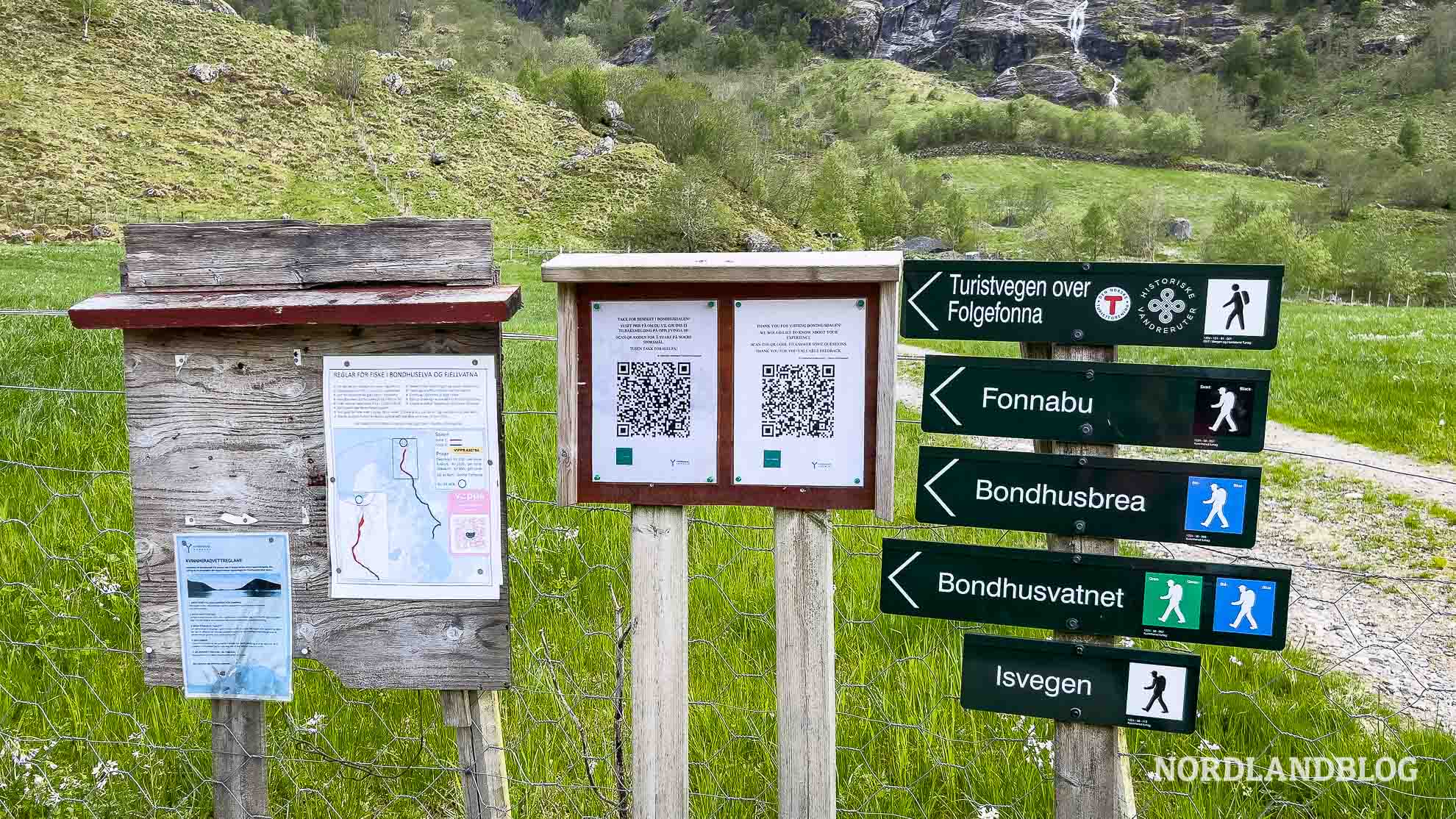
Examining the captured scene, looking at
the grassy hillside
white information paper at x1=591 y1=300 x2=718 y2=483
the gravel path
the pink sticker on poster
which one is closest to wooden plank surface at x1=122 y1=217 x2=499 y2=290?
white information paper at x1=591 y1=300 x2=718 y2=483

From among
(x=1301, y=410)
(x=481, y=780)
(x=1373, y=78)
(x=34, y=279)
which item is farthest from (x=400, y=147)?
(x=1373, y=78)

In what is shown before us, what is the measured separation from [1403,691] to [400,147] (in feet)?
184

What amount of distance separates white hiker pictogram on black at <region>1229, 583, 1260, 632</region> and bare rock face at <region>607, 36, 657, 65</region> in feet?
637

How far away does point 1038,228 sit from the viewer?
264ft

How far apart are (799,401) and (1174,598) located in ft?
3.57

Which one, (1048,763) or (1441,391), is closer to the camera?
(1048,763)

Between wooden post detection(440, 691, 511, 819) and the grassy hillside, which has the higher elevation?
the grassy hillside

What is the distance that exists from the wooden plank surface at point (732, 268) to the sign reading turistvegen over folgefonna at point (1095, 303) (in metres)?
0.18

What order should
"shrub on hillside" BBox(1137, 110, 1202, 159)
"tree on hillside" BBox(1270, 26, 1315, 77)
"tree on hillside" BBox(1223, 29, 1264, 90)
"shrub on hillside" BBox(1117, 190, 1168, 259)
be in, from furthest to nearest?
"tree on hillside" BBox(1223, 29, 1264, 90) < "tree on hillside" BBox(1270, 26, 1315, 77) < "shrub on hillside" BBox(1137, 110, 1202, 159) < "shrub on hillside" BBox(1117, 190, 1168, 259)

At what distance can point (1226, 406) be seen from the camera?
2248mm

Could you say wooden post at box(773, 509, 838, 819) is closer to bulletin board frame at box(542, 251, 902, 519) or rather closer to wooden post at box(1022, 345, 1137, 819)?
bulletin board frame at box(542, 251, 902, 519)

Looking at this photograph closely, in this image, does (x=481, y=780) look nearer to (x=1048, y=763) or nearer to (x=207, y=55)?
(x=1048, y=763)

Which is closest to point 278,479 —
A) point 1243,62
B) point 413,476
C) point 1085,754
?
point 413,476

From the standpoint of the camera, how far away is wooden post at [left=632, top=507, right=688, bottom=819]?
2.48 meters
